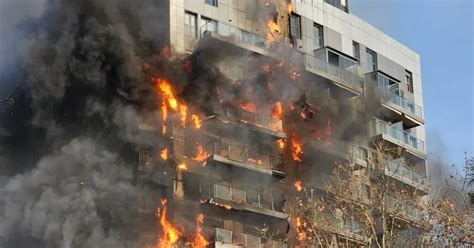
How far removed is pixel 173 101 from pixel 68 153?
279 inches

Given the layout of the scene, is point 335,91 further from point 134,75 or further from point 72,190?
point 72,190

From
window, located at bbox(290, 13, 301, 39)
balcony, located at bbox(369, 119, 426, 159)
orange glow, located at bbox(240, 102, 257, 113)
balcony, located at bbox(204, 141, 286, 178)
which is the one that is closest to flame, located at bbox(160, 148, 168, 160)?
balcony, located at bbox(204, 141, 286, 178)

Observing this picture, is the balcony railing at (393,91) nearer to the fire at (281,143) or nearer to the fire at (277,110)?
the fire at (277,110)

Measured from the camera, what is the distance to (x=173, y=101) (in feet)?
177

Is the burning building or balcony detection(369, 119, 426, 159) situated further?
balcony detection(369, 119, 426, 159)

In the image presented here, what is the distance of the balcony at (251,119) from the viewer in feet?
174

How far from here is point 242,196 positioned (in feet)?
A: 172

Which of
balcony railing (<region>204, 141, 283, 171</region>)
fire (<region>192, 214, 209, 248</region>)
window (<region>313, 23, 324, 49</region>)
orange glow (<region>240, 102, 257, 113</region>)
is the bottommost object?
fire (<region>192, 214, 209, 248</region>)

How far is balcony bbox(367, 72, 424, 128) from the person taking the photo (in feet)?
208

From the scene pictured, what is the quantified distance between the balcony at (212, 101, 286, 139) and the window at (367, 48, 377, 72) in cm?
1226

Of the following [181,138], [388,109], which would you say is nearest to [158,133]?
[181,138]

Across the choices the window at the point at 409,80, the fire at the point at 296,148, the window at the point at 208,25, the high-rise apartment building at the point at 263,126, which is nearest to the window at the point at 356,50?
the high-rise apartment building at the point at 263,126

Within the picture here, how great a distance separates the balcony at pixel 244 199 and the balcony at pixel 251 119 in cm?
386

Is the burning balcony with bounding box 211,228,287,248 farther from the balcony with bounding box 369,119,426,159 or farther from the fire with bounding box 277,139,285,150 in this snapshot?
the balcony with bounding box 369,119,426,159
